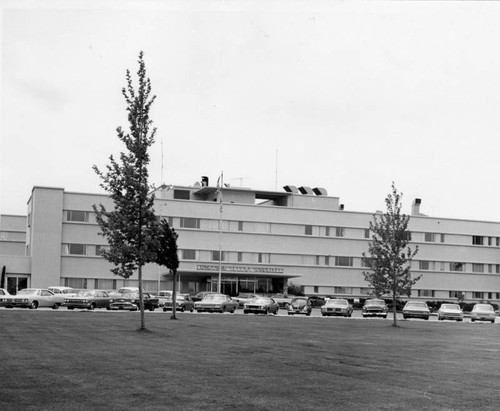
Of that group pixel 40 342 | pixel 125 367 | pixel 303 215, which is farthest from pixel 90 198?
pixel 125 367

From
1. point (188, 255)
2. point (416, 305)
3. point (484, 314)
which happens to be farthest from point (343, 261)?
point (484, 314)

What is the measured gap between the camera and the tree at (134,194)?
97.9 feet

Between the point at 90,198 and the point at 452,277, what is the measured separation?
Result: 4837 centimetres

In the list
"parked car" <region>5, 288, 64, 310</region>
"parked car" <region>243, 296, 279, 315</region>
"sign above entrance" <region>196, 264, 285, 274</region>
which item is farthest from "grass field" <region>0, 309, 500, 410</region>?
"sign above entrance" <region>196, 264, 285, 274</region>

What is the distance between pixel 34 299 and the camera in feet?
175

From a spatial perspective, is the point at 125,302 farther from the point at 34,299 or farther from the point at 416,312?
the point at 416,312

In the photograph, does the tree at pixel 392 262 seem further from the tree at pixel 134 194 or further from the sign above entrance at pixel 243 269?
the sign above entrance at pixel 243 269

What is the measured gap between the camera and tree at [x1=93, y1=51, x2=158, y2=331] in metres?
29.8

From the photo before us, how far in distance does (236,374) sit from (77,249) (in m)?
74.3

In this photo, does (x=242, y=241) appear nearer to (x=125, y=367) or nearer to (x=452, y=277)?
(x=452, y=277)

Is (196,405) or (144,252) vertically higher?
(144,252)

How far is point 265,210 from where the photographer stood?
3775 inches

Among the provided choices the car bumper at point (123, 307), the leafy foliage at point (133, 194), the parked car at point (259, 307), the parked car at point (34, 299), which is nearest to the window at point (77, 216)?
the parked car at point (34, 299)

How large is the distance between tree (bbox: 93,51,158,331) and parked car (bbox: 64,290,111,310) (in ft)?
81.4
